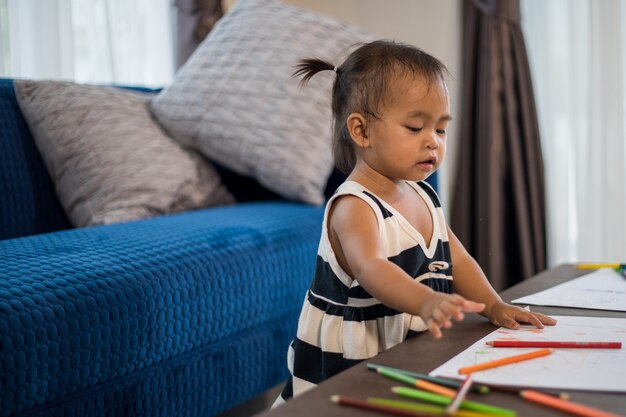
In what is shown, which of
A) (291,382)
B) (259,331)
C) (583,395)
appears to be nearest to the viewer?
(583,395)

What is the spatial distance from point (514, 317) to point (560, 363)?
19 centimetres

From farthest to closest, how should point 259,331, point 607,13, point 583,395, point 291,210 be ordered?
point 607,13, point 291,210, point 259,331, point 583,395

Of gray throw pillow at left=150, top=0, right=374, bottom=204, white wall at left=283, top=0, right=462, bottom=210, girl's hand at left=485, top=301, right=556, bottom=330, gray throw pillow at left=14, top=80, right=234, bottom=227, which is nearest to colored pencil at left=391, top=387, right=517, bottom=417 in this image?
girl's hand at left=485, top=301, right=556, bottom=330

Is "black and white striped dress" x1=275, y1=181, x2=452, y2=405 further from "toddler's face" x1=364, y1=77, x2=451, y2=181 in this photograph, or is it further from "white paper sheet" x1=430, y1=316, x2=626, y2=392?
"white paper sheet" x1=430, y1=316, x2=626, y2=392

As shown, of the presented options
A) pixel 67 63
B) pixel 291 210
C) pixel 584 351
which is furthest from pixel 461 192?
pixel 584 351

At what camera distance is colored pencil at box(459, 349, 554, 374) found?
29.7 inches

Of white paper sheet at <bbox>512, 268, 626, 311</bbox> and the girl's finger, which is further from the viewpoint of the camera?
white paper sheet at <bbox>512, 268, 626, 311</bbox>

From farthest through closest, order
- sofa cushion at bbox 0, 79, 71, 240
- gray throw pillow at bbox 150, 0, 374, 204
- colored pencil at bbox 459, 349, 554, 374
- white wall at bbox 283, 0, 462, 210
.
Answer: white wall at bbox 283, 0, 462, 210, gray throw pillow at bbox 150, 0, 374, 204, sofa cushion at bbox 0, 79, 71, 240, colored pencil at bbox 459, 349, 554, 374

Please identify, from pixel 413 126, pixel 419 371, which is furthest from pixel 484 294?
pixel 419 371

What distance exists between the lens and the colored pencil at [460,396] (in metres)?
0.63

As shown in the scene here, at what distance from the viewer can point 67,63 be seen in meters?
2.39

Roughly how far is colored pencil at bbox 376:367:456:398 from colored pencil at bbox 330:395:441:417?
6cm

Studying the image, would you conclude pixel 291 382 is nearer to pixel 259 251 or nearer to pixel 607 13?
pixel 259 251

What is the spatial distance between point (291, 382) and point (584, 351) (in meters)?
0.44
